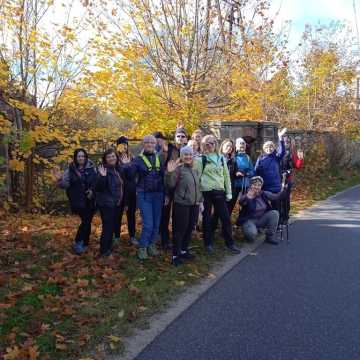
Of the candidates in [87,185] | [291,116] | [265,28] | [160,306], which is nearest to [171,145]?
[87,185]

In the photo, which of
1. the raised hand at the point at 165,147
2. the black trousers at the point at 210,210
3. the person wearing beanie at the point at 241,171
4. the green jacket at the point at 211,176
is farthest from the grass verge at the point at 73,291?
the raised hand at the point at 165,147

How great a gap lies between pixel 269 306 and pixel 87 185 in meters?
2.89

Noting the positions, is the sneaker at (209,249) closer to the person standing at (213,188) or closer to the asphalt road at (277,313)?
the person standing at (213,188)

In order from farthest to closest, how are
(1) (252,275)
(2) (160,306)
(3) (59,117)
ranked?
1. (3) (59,117)
2. (1) (252,275)
3. (2) (160,306)

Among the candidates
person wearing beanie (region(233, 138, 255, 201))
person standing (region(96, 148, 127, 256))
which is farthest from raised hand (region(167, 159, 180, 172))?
person wearing beanie (region(233, 138, 255, 201))

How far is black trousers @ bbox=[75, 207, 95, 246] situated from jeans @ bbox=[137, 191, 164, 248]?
0.76 metres

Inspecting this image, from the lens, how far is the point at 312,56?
737 inches

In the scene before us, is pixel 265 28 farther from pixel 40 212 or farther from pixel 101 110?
pixel 40 212

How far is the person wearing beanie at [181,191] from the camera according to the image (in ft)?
19.1

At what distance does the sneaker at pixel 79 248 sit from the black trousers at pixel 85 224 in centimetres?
5

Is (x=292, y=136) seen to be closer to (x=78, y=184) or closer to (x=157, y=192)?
(x=157, y=192)

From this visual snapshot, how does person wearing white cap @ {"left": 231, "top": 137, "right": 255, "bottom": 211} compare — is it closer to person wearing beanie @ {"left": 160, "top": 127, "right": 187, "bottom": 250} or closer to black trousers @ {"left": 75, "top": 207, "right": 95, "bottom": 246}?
person wearing beanie @ {"left": 160, "top": 127, "right": 187, "bottom": 250}

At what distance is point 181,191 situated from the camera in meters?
5.85

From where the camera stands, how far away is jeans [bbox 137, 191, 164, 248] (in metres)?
5.86
